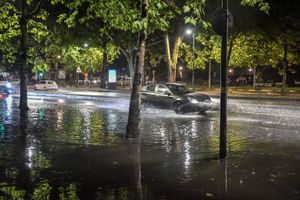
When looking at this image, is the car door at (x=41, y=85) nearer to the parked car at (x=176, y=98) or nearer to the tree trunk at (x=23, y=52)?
the parked car at (x=176, y=98)

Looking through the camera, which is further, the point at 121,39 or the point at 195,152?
the point at 121,39

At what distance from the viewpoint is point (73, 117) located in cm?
2222

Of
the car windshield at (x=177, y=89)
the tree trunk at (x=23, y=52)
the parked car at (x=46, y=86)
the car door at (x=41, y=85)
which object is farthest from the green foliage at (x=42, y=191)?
the car door at (x=41, y=85)

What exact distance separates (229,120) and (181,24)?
21961 mm

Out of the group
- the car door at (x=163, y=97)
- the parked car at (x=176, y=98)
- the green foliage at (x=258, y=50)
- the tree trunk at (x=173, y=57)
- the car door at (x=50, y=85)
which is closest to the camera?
the parked car at (x=176, y=98)

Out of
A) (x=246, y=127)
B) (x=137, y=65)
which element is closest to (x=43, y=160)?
(x=137, y=65)

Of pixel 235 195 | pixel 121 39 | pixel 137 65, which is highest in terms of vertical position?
pixel 121 39

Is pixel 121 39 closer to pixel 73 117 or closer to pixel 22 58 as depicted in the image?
pixel 22 58

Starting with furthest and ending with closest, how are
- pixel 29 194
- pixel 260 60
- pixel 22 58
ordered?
pixel 260 60 < pixel 22 58 < pixel 29 194

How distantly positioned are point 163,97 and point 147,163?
15152 millimetres

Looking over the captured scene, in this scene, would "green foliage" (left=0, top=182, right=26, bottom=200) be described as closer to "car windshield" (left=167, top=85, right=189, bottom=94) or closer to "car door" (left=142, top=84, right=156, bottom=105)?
"car windshield" (left=167, top=85, right=189, bottom=94)

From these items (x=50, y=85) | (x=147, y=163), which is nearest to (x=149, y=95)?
(x=147, y=163)

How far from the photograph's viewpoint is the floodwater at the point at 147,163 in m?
8.52

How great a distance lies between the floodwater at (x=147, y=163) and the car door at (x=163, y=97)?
6.96m
